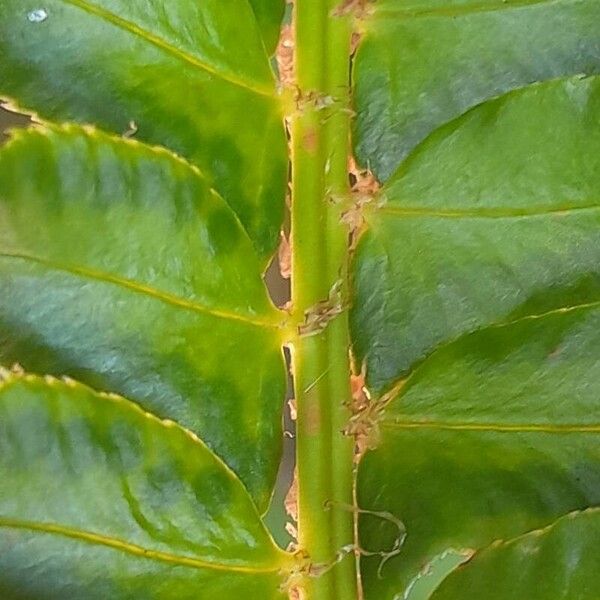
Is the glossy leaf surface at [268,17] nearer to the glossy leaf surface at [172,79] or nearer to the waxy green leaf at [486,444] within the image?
the glossy leaf surface at [172,79]

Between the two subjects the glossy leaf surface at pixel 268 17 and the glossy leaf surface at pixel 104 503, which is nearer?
the glossy leaf surface at pixel 104 503

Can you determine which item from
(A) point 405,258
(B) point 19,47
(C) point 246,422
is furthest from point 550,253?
(B) point 19,47

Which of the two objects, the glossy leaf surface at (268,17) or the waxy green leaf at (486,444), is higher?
the glossy leaf surface at (268,17)

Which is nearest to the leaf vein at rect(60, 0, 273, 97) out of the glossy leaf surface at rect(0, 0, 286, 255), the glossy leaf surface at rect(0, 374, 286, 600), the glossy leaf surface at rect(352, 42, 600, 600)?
the glossy leaf surface at rect(0, 0, 286, 255)

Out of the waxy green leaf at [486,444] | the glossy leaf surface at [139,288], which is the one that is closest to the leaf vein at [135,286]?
the glossy leaf surface at [139,288]

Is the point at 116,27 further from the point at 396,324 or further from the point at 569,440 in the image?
the point at 569,440

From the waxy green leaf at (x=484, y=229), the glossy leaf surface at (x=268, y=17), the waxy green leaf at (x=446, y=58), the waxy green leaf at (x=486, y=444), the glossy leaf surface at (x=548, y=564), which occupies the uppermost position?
the glossy leaf surface at (x=268, y=17)
